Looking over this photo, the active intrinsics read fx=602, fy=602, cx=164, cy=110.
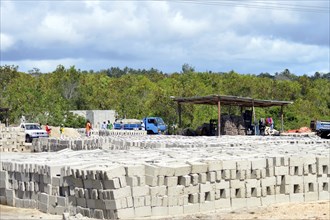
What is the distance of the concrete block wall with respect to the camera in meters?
12.9

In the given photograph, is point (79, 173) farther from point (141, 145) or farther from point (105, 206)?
point (141, 145)

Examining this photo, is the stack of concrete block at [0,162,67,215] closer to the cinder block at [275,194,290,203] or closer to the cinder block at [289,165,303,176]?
the cinder block at [275,194,290,203]

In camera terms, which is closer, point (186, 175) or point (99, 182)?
point (99, 182)

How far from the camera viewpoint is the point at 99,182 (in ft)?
42.1

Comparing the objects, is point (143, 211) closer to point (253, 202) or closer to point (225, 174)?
point (225, 174)

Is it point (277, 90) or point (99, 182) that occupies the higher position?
point (277, 90)

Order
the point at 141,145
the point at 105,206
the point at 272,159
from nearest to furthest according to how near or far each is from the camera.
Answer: the point at 105,206, the point at 272,159, the point at 141,145

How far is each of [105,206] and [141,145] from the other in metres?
12.3

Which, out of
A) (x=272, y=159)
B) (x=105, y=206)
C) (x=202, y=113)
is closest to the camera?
(x=105, y=206)

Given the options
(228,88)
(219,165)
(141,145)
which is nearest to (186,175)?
(219,165)

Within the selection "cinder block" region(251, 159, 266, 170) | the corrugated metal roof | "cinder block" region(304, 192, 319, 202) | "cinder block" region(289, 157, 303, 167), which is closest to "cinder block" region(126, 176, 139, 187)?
"cinder block" region(251, 159, 266, 170)

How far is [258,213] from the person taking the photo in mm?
14031

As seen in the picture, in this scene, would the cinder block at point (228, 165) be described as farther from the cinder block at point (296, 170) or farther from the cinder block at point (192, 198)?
the cinder block at point (296, 170)

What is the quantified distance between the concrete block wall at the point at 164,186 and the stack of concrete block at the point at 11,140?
21.1 m
